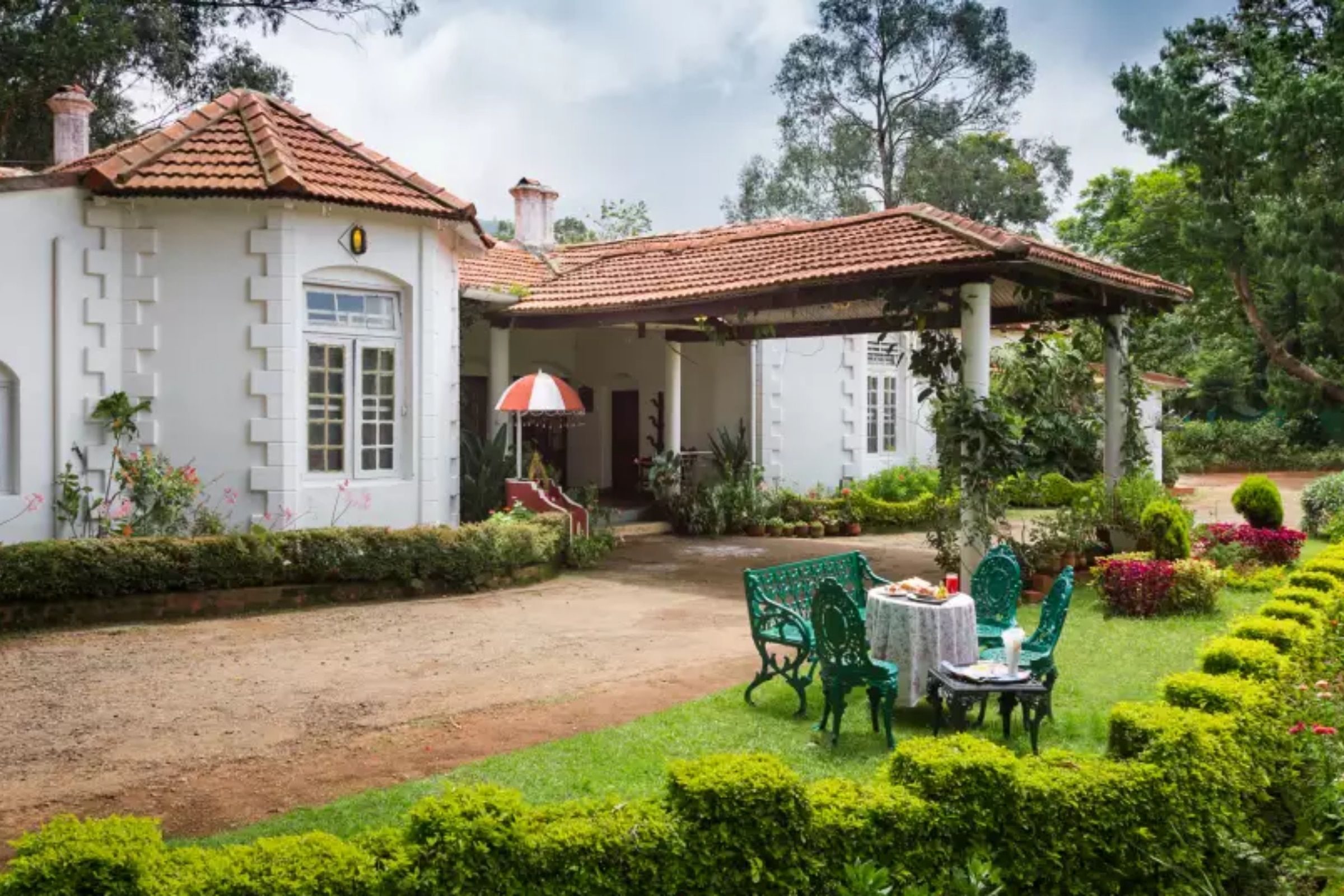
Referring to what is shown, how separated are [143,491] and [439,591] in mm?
3211

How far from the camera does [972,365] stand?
1159 cm

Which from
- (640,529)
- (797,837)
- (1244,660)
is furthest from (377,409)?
(797,837)

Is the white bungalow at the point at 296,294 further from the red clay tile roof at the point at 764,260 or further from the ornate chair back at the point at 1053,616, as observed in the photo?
the ornate chair back at the point at 1053,616

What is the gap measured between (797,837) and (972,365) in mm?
8219

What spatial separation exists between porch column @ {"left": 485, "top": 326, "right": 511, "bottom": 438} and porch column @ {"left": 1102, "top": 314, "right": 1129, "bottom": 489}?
28.4 ft

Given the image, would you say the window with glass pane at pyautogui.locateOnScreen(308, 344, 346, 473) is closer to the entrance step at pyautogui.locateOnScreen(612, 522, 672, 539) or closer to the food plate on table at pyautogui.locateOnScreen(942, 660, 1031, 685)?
the entrance step at pyautogui.locateOnScreen(612, 522, 672, 539)

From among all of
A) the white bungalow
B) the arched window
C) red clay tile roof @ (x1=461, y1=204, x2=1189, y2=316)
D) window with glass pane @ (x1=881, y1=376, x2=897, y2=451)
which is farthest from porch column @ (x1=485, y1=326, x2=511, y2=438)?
window with glass pane @ (x1=881, y1=376, x2=897, y2=451)

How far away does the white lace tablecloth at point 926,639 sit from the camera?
6.88 m

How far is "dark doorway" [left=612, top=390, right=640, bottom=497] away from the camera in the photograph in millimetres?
20875

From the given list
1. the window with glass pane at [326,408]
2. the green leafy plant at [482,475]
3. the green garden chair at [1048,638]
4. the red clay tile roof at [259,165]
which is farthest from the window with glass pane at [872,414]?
the green garden chair at [1048,638]

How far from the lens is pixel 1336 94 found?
2036cm

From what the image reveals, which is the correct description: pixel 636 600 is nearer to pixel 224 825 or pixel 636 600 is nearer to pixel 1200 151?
pixel 224 825

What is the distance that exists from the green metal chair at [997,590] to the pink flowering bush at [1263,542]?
5.99 m

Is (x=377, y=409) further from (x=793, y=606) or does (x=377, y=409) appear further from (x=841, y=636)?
(x=841, y=636)
